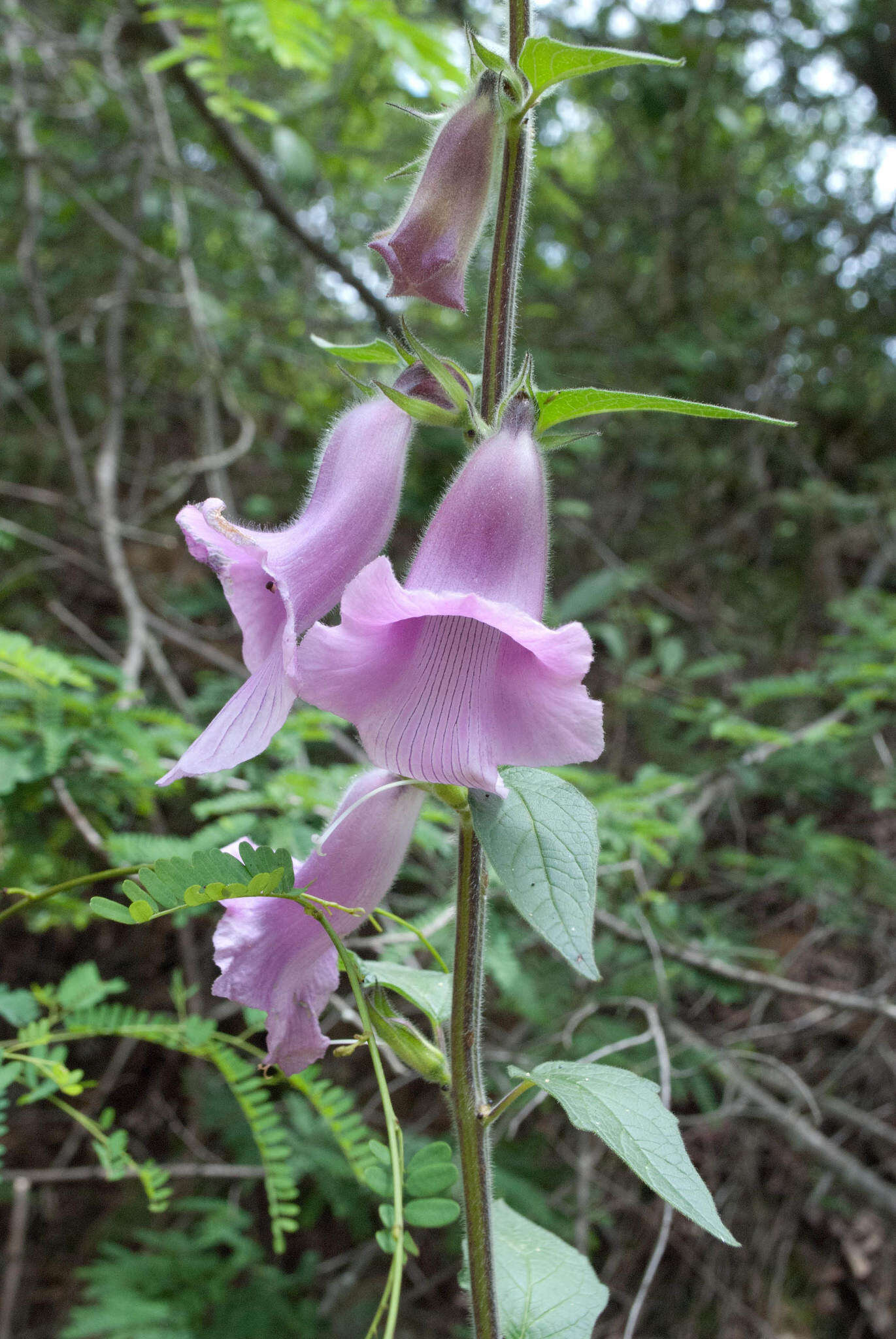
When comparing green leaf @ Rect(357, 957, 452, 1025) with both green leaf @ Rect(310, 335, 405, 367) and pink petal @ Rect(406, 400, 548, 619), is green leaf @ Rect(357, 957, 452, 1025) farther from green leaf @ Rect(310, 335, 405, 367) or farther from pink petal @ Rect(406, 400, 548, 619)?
green leaf @ Rect(310, 335, 405, 367)

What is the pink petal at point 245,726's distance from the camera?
3.01ft

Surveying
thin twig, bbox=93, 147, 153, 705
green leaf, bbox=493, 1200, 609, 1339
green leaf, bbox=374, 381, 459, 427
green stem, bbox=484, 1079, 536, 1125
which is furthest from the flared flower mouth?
thin twig, bbox=93, 147, 153, 705

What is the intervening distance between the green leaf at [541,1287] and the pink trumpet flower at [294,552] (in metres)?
0.73

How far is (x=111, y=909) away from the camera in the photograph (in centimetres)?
Answer: 88

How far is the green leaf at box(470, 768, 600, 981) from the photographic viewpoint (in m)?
0.79

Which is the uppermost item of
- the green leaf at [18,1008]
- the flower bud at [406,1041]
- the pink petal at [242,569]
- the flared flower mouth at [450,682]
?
the pink petal at [242,569]

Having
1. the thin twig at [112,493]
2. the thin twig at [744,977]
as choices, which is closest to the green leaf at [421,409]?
the thin twig at [112,493]

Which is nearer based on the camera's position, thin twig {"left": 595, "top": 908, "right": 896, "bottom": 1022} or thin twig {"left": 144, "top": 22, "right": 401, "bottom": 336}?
thin twig {"left": 595, "top": 908, "right": 896, "bottom": 1022}

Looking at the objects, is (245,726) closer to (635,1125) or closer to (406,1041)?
(406,1041)

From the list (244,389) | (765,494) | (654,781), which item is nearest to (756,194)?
(765,494)

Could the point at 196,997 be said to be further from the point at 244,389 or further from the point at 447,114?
the point at 244,389

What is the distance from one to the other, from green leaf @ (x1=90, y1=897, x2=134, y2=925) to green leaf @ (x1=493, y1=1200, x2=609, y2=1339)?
0.63 m

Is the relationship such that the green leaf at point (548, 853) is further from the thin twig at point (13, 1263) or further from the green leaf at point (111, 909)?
the thin twig at point (13, 1263)

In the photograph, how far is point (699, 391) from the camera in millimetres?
5191
